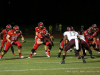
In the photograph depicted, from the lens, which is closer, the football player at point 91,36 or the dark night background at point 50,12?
the football player at point 91,36

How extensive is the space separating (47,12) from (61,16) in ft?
13.4

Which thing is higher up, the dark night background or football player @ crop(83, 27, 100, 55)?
the dark night background

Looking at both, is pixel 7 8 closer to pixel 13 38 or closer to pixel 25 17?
pixel 25 17

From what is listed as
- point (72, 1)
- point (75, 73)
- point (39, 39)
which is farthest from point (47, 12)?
point (75, 73)

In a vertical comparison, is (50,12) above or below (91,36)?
above

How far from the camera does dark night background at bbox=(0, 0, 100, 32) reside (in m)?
47.2

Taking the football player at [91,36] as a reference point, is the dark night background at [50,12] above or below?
above

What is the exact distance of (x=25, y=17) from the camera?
52750 millimetres

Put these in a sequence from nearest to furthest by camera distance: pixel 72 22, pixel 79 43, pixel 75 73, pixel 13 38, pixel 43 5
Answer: pixel 75 73 → pixel 79 43 → pixel 13 38 → pixel 72 22 → pixel 43 5

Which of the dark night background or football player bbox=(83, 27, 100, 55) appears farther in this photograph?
the dark night background

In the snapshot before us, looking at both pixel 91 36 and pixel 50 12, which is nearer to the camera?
pixel 91 36

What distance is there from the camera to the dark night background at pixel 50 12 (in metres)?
47.2

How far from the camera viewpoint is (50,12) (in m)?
53.7

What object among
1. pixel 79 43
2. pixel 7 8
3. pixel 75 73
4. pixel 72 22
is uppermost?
pixel 7 8
